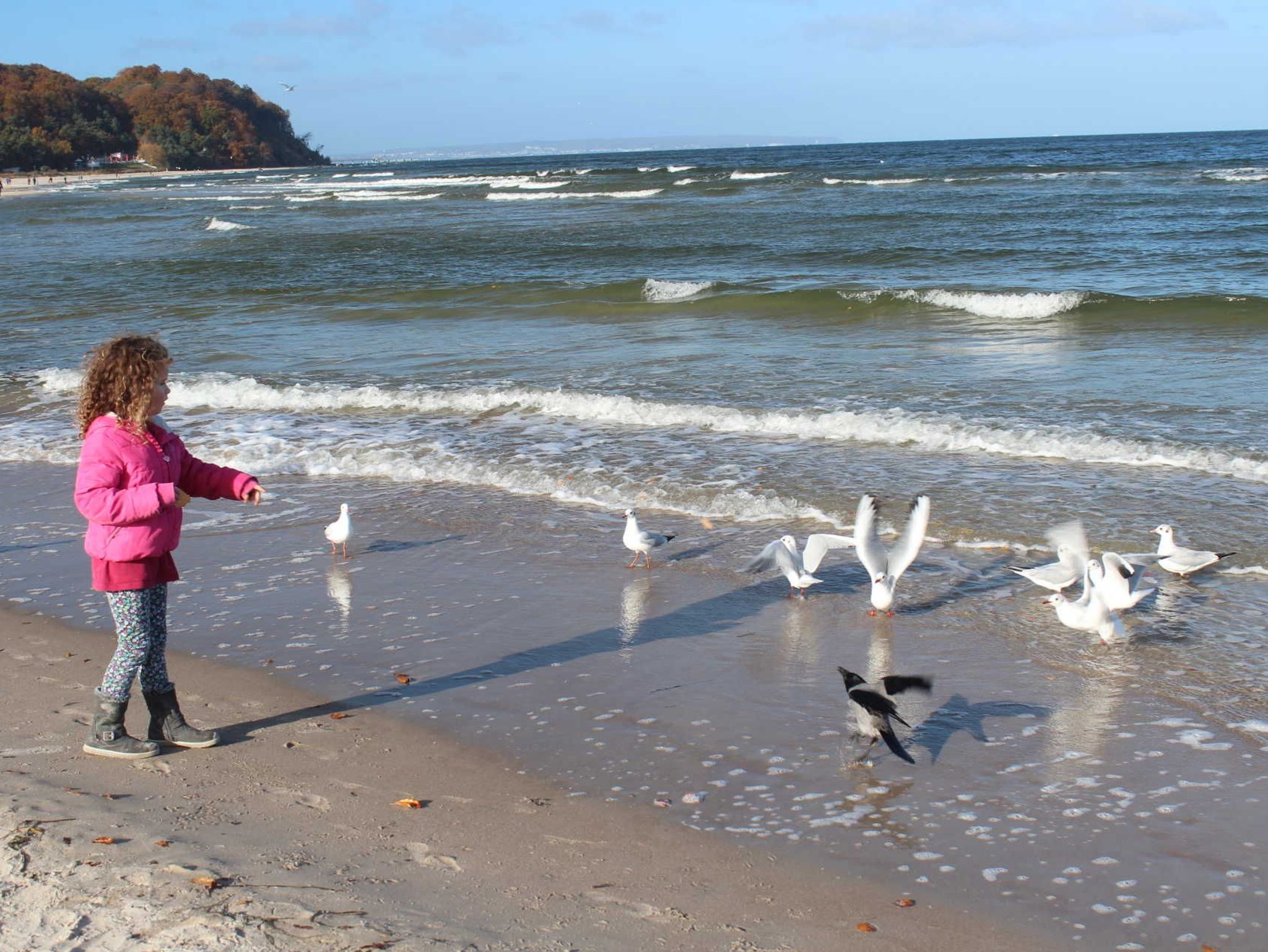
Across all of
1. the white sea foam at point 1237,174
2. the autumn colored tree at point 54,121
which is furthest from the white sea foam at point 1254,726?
the autumn colored tree at point 54,121

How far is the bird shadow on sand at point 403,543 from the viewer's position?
6633 mm

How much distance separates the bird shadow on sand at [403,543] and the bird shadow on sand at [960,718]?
10.9 feet

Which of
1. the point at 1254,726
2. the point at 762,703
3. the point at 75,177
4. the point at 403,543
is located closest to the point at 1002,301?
the point at 403,543

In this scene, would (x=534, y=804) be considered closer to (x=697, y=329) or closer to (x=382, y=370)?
(x=382, y=370)

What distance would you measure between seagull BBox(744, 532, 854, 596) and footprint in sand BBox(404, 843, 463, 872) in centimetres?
275

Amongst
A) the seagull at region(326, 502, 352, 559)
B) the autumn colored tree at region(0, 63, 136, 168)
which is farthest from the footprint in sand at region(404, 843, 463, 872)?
the autumn colored tree at region(0, 63, 136, 168)

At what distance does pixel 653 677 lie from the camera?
15.3ft

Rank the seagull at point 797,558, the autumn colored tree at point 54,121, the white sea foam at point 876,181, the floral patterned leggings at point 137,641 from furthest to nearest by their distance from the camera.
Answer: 1. the autumn colored tree at point 54,121
2. the white sea foam at point 876,181
3. the seagull at point 797,558
4. the floral patterned leggings at point 137,641

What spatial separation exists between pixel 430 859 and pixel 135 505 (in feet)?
4.97

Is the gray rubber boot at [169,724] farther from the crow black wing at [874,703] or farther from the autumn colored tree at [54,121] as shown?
the autumn colored tree at [54,121]

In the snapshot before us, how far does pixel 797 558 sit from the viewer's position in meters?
5.68

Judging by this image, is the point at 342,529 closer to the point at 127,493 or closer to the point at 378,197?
the point at 127,493

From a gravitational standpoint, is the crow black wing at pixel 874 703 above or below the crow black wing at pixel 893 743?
above

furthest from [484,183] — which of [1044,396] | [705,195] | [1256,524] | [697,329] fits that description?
[1256,524]
